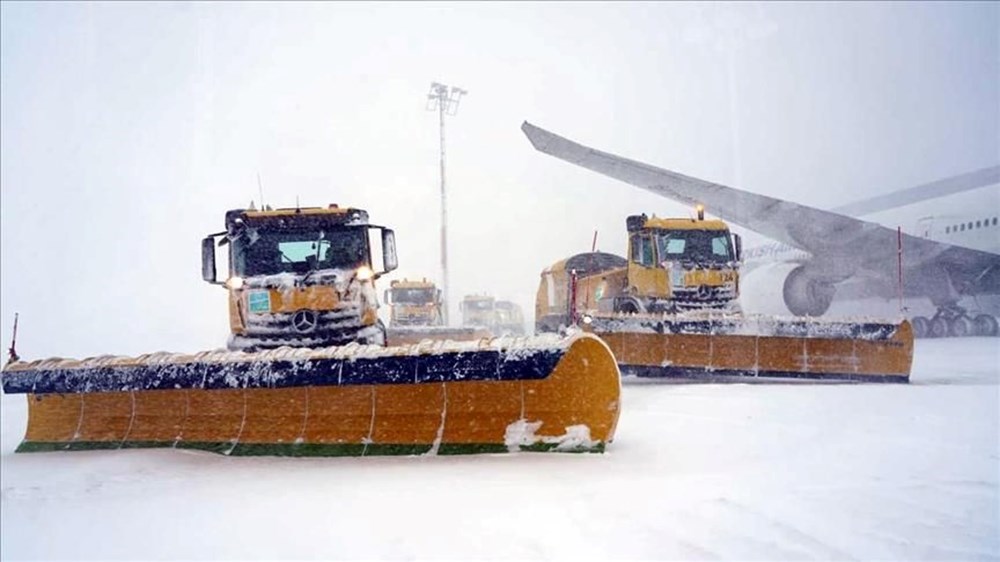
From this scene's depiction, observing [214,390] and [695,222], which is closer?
[214,390]

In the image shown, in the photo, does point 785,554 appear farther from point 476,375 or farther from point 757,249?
point 757,249

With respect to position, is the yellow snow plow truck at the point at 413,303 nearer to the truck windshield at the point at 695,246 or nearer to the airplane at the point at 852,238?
the truck windshield at the point at 695,246

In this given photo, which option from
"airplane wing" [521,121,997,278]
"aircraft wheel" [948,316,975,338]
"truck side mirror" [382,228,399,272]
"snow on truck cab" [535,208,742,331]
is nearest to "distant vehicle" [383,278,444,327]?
"snow on truck cab" [535,208,742,331]

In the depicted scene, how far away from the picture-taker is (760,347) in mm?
8594

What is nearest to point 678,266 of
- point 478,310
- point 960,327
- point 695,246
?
point 695,246

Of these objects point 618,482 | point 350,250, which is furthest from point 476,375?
point 350,250

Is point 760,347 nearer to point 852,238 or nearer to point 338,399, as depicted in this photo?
point 852,238

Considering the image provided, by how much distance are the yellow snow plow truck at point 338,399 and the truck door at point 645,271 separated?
229 inches

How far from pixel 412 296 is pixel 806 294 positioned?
9.90 metres

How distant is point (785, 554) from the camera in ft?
8.49

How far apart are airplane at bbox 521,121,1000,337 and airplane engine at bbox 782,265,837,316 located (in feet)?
0.05

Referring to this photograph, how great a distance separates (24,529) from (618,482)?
120 inches

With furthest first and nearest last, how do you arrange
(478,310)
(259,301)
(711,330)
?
(478,310) → (711,330) → (259,301)

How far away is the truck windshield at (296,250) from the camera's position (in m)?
6.39
